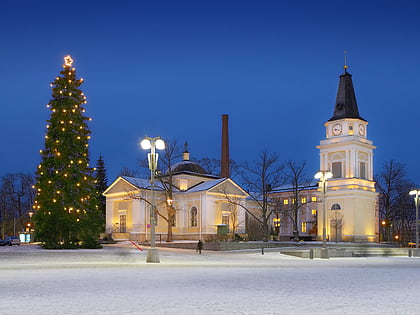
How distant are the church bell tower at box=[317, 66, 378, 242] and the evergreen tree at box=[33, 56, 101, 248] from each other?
118 ft

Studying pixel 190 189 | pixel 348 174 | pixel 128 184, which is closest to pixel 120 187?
pixel 128 184

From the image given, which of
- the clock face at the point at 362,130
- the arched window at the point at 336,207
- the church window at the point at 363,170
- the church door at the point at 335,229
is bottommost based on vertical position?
the church door at the point at 335,229

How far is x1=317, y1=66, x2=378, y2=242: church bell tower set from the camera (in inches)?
2628

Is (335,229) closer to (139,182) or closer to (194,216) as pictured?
(194,216)

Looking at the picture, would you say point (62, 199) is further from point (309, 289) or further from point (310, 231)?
point (310, 231)

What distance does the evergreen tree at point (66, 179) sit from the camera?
39.5m

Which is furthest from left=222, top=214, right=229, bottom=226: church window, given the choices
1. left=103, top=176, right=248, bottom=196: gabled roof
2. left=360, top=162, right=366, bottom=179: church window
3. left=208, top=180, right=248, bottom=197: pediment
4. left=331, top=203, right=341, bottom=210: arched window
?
left=360, top=162, right=366, bottom=179: church window

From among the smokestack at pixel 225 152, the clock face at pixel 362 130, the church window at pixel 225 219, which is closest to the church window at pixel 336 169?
the clock face at pixel 362 130

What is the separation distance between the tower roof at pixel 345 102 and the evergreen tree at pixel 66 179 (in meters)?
38.2

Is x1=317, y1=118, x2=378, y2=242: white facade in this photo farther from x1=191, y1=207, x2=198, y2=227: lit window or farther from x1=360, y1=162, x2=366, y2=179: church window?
x1=191, y1=207, x2=198, y2=227: lit window

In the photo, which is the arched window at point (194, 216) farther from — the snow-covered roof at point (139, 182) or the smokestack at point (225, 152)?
the smokestack at point (225, 152)

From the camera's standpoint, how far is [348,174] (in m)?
67.9

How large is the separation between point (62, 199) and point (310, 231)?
53.1 m

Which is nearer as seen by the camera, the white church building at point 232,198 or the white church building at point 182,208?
the white church building at point 182,208
